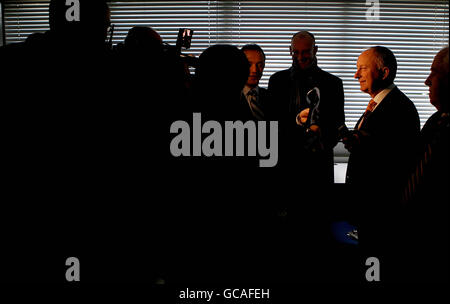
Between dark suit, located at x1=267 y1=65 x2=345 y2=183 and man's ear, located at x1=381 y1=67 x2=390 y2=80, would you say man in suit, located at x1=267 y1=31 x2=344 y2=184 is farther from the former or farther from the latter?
man's ear, located at x1=381 y1=67 x2=390 y2=80

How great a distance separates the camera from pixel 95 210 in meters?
0.95

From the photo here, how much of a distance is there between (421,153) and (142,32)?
93 cm

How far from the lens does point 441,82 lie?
1009 millimetres

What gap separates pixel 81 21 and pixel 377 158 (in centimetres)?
122

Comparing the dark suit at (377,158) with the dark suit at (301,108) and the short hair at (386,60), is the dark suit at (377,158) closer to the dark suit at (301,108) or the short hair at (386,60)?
the short hair at (386,60)

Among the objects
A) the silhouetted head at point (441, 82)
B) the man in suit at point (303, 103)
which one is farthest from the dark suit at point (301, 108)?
the silhouetted head at point (441, 82)

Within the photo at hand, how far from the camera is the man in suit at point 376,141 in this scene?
1.17 metres

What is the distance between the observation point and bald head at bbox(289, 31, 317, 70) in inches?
79.4

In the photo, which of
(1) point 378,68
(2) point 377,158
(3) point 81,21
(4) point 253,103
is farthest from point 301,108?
(3) point 81,21

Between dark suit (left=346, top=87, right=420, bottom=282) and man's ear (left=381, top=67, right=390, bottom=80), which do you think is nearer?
dark suit (left=346, top=87, right=420, bottom=282)

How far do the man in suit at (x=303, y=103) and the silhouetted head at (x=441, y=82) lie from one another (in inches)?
35.3

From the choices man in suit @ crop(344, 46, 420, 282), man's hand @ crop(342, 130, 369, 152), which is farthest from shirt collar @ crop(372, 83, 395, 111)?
man's hand @ crop(342, 130, 369, 152)

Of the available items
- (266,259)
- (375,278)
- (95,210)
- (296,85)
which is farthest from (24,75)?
(296,85)

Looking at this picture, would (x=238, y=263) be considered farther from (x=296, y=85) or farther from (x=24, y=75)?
(x=296, y=85)
